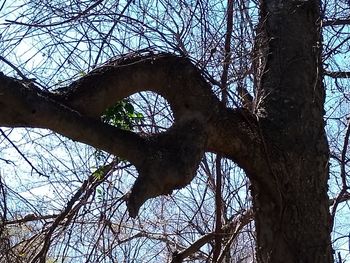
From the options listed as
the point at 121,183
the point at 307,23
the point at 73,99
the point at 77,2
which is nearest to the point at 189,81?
the point at 73,99

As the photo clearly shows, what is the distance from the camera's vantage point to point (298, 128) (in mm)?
3887

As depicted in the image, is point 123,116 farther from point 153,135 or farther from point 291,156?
point 291,156

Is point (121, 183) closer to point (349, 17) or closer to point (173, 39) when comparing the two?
→ point (173, 39)

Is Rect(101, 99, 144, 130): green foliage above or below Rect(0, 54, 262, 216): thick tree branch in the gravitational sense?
above

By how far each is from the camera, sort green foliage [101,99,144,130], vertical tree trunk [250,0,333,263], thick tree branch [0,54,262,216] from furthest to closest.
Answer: green foliage [101,99,144,130], vertical tree trunk [250,0,333,263], thick tree branch [0,54,262,216]

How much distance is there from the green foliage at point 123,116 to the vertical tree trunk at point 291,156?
0.74 metres

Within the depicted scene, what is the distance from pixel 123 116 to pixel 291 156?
99cm

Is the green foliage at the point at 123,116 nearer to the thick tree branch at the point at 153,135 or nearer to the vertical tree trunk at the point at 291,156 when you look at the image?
the thick tree branch at the point at 153,135

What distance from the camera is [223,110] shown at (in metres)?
3.65

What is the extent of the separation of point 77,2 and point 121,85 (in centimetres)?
67

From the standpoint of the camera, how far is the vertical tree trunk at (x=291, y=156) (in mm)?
3781

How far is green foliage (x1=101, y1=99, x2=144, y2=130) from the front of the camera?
159 inches

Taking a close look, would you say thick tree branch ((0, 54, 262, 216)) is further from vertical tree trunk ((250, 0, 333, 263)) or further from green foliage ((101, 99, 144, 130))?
green foliage ((101, 99, 144, 130))

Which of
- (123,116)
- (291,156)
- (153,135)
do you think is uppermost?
(123,116)
